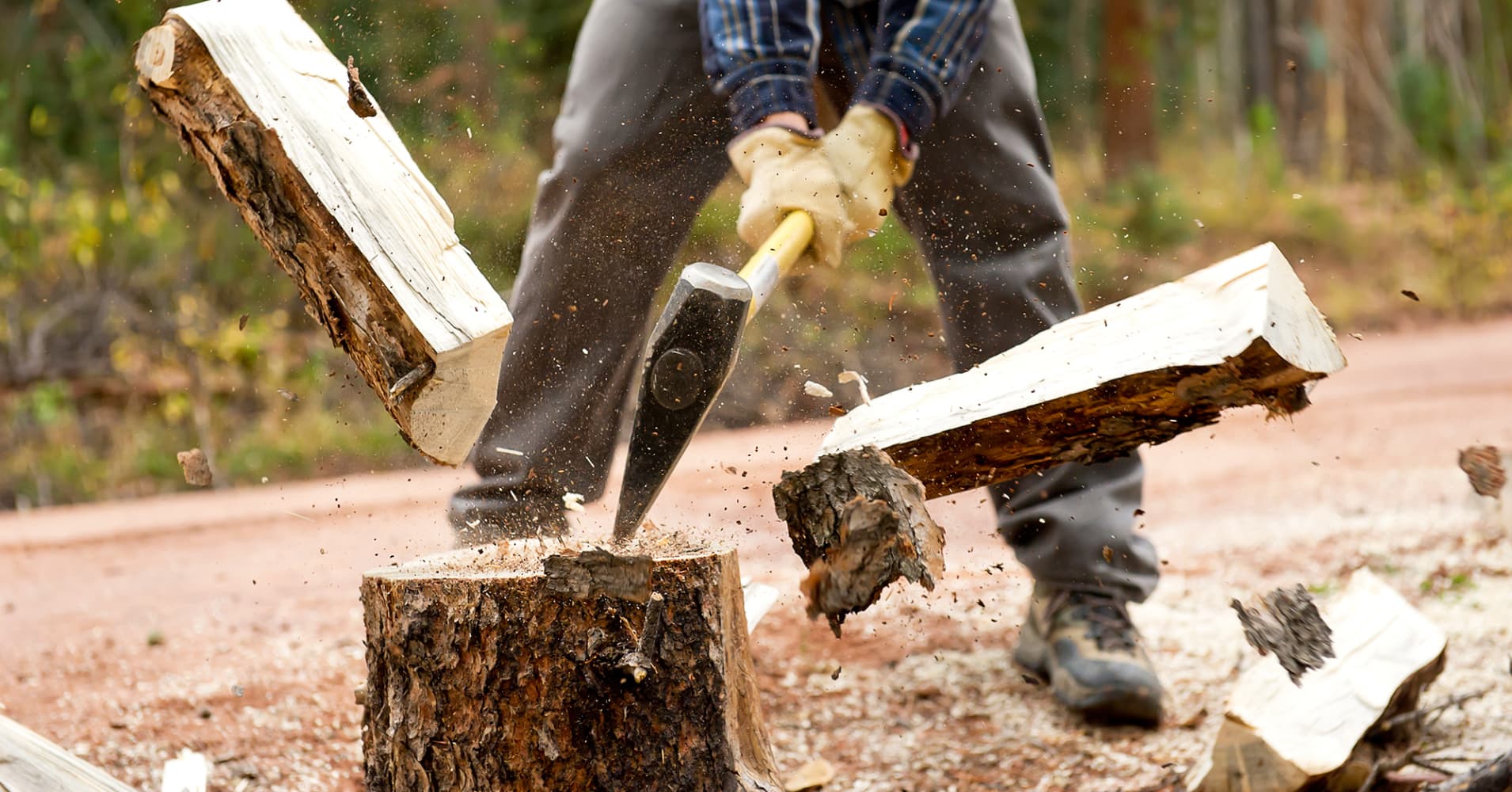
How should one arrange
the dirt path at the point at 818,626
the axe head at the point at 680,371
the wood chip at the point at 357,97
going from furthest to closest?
1. the dirt path at the point at 818,626
2. the axe head at the point at 680,371
3. the wood chip at the point at 357,97

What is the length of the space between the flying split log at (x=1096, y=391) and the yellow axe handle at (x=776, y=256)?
0.32 meters

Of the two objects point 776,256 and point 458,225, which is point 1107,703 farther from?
point 458,225

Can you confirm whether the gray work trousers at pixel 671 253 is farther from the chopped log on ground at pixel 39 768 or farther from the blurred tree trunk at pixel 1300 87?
the blurred tree trunk at pixel 1300 87

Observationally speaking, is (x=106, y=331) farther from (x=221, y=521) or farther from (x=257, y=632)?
(x=257, y=632)

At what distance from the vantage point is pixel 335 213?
1539 millimetres

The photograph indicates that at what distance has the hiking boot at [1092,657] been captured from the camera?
2100 millimetres

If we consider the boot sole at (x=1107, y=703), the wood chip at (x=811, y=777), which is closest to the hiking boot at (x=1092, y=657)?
the boot sole at (x=1107, y=703)

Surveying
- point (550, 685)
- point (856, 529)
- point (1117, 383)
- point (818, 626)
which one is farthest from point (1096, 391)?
point (818, 626)

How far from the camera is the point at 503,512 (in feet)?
7.23

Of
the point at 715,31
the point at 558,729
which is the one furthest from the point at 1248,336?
the point at 715,31

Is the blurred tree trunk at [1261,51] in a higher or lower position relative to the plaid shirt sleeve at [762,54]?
lower

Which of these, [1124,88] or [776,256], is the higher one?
[776,256]

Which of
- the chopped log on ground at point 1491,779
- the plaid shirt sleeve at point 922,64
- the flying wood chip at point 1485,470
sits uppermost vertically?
the plaid shirt sleeve at point 922,64

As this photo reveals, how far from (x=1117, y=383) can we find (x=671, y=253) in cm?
113
